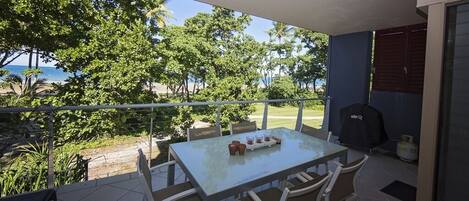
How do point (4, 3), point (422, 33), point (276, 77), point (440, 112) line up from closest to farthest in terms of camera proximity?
point (440, 112) → point (422, 33) → point (4, 3) → point (276, 77)

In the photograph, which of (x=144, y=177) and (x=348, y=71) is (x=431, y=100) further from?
A: (x=348, y=71)

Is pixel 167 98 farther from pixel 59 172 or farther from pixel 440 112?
pixel 440 112

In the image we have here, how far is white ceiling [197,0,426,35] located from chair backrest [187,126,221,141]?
165 centimetres

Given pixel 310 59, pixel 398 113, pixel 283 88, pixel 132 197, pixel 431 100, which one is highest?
pixel 310 59

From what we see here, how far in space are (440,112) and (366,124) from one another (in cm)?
244

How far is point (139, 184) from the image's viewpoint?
2.91 metres

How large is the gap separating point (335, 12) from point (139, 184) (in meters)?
3.39

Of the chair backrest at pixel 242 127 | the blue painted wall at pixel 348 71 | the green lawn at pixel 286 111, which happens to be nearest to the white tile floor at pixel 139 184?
the chair backrest at pixel 242 127

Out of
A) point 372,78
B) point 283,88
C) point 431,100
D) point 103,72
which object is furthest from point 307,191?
point 283,88

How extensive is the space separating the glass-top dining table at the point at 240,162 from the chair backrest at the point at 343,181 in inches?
9.8

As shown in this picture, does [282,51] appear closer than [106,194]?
No

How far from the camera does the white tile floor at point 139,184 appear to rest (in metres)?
2.62

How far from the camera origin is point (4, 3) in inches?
225

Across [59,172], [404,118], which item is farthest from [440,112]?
[59,172]
